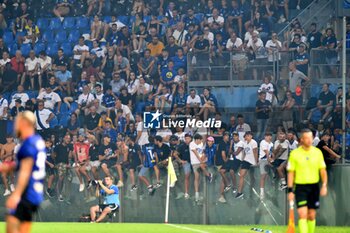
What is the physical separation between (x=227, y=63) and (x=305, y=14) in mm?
2986

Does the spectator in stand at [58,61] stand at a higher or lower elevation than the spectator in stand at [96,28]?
lower

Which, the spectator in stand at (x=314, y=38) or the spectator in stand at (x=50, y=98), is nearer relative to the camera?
the spectator in stand at (x=314, y=38)

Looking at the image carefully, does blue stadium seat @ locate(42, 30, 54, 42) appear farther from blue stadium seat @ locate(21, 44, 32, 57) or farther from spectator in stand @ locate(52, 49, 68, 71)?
spectator in stand @ locate(52, 49, 68, 71)

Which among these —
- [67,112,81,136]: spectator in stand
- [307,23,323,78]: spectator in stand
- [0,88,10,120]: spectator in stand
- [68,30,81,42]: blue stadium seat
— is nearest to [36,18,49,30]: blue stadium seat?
[68,30,81,42]: blue stadium seat

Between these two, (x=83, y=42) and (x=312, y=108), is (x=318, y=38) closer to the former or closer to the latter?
(x=312, y=108)

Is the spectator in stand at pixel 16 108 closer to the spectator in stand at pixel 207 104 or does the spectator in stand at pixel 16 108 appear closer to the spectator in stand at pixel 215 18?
the spectator in stand at pixel 207 104

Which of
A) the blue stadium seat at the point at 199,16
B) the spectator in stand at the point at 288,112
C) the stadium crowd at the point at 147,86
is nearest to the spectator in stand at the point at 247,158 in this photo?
the stadium crowd at the point at 147,86

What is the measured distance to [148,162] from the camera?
2930 cm

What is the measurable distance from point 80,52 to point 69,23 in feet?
4.83

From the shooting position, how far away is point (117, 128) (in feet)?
97.1

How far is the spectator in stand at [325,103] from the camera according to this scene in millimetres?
28344

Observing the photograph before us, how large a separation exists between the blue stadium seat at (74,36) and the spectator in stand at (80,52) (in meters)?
0.33

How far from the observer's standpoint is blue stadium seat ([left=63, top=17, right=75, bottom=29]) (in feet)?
107

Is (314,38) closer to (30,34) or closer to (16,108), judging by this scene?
(30,34)
